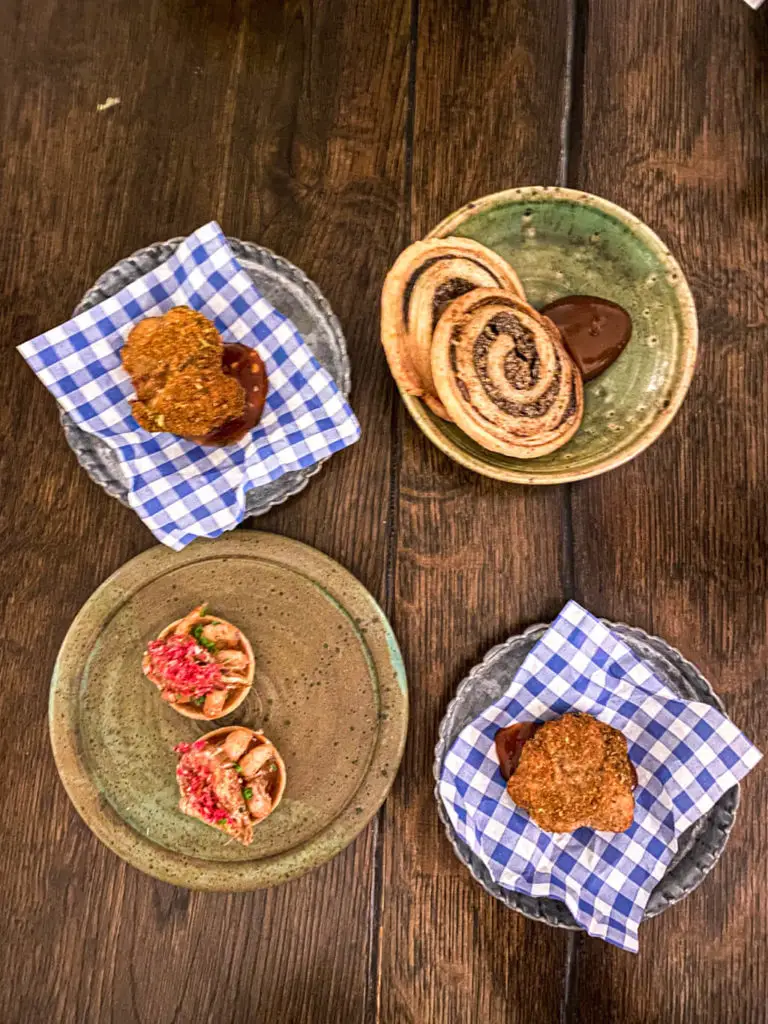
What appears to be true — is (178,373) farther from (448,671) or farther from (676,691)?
(676,691)

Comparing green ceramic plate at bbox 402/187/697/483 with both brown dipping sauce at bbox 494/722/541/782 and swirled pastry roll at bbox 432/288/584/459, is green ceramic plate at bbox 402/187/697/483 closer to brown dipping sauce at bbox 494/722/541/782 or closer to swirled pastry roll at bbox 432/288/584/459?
A: swirled pastry roll at bbox 432/288/584/459

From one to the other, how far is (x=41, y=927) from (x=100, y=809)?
455 mm

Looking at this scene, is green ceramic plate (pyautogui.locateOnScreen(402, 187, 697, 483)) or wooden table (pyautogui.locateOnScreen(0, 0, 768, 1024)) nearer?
green ceramic plate (pyautogui.locateOnScreen(402, 187, 697, 483))

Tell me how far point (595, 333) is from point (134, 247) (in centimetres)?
142

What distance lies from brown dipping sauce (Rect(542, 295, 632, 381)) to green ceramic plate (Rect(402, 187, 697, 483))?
28 millimetres

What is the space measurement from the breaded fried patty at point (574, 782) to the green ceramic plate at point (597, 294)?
713 mm

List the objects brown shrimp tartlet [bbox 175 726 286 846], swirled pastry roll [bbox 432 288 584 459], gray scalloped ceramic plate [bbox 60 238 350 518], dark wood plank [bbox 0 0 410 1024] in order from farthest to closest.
Answer: dark wood plank [bbox 0 0 410 1024], gray scalloped ceramic plate [bbox 60 238 350 518], brown shrimp tartlet [bbox 175 726 286 846], swirled pastry roll [bbox 432 288 584 459]

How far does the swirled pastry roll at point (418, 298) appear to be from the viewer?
2.02m

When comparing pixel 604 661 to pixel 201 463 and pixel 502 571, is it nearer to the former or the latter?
pixel 502 571

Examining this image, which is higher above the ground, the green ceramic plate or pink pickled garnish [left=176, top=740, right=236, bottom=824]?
the green ceramic plate

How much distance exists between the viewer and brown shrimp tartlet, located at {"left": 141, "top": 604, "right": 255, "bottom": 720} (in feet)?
6.79

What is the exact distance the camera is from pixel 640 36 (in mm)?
2398

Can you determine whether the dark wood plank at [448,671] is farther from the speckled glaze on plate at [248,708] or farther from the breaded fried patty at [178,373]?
the breaded fried patty at [178,373]

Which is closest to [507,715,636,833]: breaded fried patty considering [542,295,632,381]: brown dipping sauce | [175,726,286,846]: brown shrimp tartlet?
[175,726,286,846]: brown shrimp tartlet
